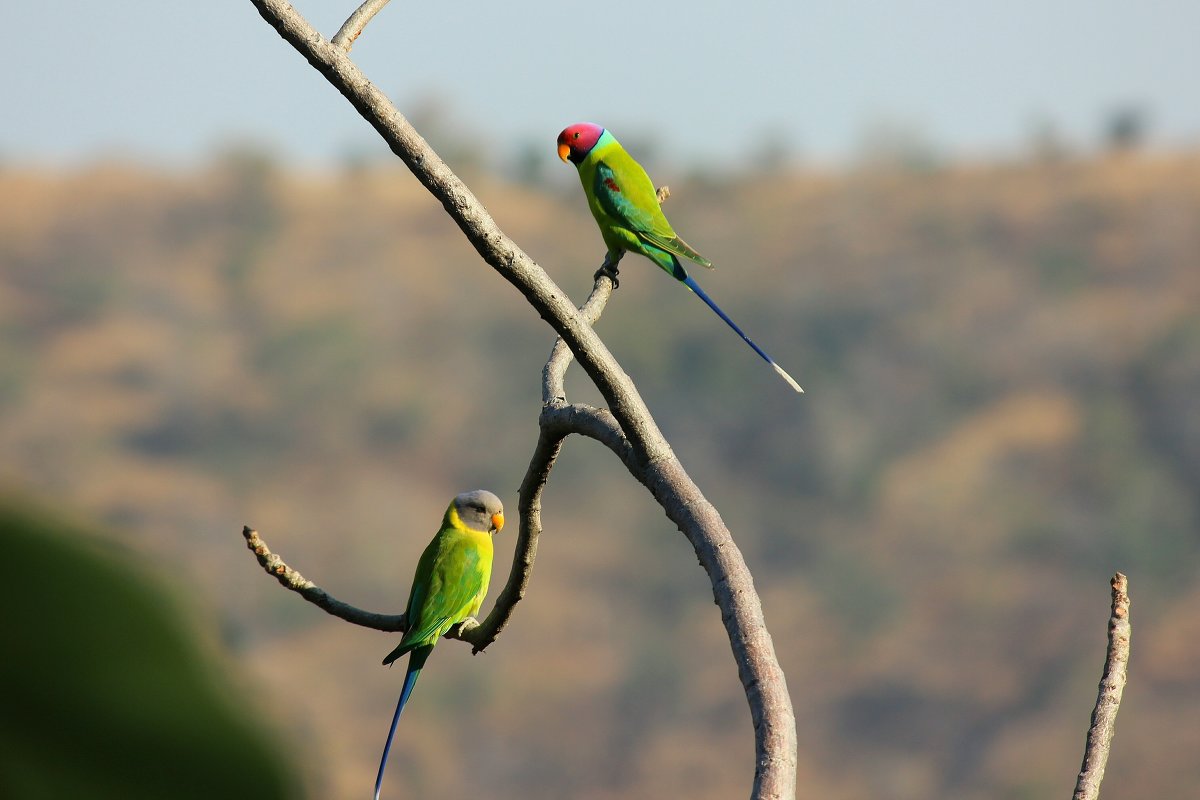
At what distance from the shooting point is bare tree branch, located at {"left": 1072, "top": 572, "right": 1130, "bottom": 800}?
2.14 meters

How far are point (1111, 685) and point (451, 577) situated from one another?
2.38m

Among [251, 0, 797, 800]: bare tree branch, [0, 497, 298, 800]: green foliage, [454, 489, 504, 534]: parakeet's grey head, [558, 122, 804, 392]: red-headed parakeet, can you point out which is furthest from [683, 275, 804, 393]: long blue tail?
[0, 497, 298, 800]: green foliage

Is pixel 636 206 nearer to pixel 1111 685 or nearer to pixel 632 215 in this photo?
pixel 632 215

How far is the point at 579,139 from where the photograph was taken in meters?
6.38

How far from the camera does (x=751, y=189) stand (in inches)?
1986

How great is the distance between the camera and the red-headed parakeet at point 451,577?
13.0ft

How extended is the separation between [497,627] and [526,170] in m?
50.9

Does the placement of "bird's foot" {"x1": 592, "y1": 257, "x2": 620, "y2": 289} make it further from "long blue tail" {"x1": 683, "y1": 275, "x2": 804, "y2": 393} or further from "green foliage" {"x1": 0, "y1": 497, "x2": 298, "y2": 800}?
"green foliage" {"x1": 0, "y1": 497, "x2": 298, "y2": 800}

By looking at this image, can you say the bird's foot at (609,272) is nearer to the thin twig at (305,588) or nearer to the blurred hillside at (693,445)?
the thin twig at (305,588)

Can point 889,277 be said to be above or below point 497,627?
above

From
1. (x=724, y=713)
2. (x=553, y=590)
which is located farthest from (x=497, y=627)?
(x=553, y=590)

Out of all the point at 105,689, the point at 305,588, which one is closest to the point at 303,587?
the point at 305,588

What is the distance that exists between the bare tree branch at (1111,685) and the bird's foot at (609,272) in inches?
64.0

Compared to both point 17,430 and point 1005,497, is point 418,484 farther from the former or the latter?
point 1005,497
